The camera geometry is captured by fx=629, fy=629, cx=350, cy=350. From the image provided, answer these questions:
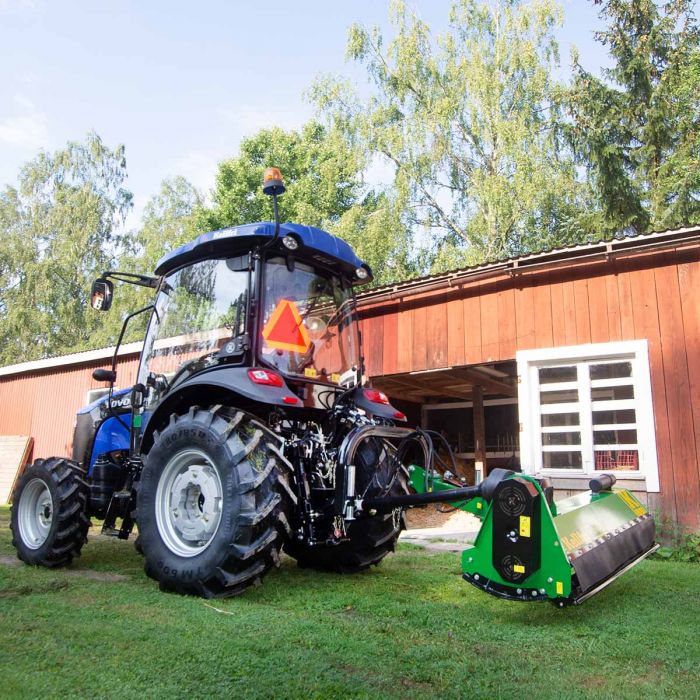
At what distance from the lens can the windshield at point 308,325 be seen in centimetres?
394

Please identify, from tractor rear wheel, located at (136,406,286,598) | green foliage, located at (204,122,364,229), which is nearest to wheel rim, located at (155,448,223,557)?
tractor rear wheel, located at (136,406,286,598)

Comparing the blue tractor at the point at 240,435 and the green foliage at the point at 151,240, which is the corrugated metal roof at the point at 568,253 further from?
the green foliage at the point at 151,240

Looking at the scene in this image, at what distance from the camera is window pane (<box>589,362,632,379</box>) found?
6.71 meters

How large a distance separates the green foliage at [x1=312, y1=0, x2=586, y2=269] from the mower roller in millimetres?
13141

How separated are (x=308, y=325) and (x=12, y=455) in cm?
1317

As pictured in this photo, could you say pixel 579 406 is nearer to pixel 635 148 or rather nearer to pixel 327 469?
pixel 327 469

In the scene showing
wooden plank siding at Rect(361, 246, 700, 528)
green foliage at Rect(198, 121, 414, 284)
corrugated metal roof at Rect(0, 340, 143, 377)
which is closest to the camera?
wooden plank siding at Rect(361, 246, 700, 528)

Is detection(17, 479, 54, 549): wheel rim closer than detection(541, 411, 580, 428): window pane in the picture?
Yes

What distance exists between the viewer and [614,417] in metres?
6.74

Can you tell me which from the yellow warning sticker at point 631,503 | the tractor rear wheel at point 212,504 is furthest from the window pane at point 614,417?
the tractor rear wheel at point 212,504

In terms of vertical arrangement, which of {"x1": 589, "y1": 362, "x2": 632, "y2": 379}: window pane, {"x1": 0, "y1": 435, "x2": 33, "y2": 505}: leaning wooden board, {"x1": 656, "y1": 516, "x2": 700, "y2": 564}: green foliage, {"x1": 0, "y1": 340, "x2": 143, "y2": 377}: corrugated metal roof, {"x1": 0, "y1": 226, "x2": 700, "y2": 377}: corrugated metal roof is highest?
{"x1": 0, "y1": 226, "x2": 700, "y2": 377}: corrugated metal roof

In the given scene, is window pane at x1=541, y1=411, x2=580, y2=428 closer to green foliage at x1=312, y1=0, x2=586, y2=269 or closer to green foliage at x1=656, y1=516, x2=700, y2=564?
green foliage at x1=656, y1=516, x2=700, y2=564

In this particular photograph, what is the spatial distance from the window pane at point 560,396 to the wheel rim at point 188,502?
4708mm

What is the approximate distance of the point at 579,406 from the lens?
22.8ft
